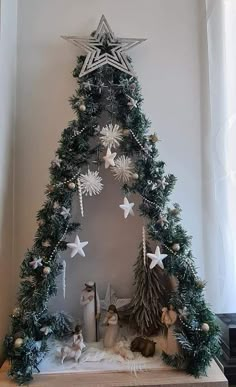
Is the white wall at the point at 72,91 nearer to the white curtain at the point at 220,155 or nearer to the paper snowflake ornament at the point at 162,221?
the white curtain at the point at 220,155

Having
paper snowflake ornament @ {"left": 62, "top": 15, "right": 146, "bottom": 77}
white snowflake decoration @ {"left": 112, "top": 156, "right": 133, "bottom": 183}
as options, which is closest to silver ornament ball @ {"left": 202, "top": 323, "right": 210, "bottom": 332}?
white snowflake decoration @ {"left": 112, "top": 156, "right": 133, "bottom": 183}

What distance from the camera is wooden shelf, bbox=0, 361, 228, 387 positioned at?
0.98 m

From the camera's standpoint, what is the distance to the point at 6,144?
121 centimetres

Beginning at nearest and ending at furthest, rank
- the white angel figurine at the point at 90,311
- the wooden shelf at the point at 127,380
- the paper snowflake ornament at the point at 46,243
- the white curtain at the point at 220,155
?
the wooden shelf at the point at 127,380 < the paper snowflake ornament at the point at 46,243 < the white angel figurine at the point at 90,311 < the white curtain at the point at 220,155

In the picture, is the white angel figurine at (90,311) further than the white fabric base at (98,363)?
Yes

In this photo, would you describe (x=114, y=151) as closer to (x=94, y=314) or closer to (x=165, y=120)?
(x=165, y=120)

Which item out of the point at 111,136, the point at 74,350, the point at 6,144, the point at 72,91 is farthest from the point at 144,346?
the point at 72,91

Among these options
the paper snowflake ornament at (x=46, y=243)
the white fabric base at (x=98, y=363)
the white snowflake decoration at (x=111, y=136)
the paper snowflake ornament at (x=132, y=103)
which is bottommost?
the white fabric base at (x=98, y=363)

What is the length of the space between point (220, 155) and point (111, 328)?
0.71 m

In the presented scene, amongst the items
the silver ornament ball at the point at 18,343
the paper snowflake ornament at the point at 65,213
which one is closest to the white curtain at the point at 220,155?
the paper snowflake ornament at the point at 65,213

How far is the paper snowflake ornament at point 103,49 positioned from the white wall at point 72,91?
12 centimetres

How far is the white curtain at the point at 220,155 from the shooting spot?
129cm

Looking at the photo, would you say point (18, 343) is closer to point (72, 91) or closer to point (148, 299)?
point (148, 299)

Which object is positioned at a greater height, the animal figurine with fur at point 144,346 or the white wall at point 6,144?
the white wall at point 6,144
